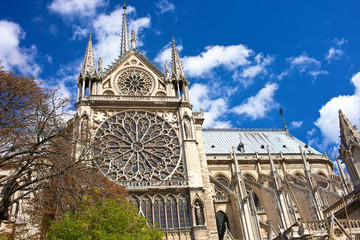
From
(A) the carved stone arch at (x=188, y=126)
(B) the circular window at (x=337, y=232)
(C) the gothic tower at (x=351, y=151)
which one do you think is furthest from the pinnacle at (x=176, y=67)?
(B) the circular window at (x=337, y=232)

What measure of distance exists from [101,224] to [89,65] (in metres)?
15.5

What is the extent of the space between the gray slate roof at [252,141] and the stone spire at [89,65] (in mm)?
12938

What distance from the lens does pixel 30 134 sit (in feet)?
35.8

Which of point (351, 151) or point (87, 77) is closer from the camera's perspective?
point (351, 151)

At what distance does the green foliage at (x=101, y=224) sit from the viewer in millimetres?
12539

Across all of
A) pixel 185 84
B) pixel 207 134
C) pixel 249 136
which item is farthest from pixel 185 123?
pixel 249 136

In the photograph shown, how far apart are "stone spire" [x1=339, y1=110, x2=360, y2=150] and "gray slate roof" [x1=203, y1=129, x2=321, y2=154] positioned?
16.1m

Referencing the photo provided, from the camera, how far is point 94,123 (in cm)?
2330

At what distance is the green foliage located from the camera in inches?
494

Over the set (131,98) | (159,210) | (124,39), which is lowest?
(159,210)

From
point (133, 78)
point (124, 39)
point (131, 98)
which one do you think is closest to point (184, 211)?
point (131, 98)

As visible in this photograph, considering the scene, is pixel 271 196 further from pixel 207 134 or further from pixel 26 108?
pixel 26 108

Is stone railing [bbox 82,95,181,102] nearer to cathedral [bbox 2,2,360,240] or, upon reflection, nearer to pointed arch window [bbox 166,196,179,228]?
cathedral [bbox 2,2,360,240]

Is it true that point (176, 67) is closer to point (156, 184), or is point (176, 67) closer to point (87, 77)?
point (87, 77)
